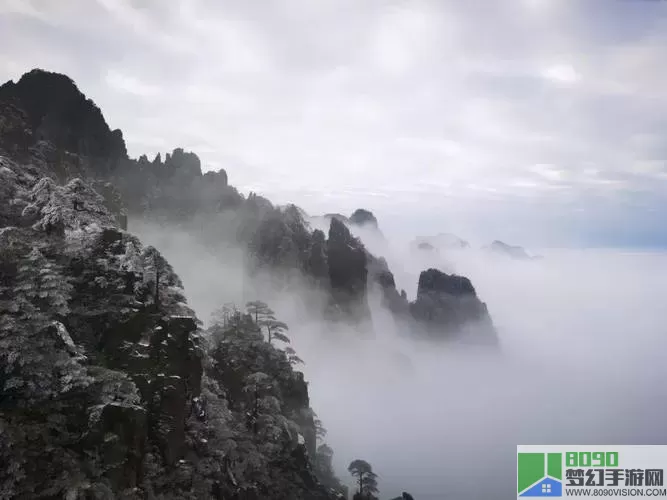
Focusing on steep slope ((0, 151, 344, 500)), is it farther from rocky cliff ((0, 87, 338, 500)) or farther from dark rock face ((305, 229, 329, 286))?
dark rock face ((305, 229, 329, 286))

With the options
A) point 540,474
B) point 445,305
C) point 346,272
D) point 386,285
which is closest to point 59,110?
point 346,272

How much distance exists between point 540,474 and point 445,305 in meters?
135

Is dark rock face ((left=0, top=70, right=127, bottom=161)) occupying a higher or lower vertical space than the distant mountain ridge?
higher

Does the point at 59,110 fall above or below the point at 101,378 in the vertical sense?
above

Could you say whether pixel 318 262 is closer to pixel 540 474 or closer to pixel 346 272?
pixel 346 272

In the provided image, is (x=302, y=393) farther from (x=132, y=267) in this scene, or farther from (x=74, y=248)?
(x=74, y=248)

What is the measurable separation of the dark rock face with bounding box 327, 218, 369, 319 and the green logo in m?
85.8

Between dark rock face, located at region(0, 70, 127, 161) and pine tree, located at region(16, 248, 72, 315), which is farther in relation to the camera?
dark rock face, located at region(0, 70, 127, 161)

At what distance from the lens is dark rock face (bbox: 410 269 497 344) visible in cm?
16200

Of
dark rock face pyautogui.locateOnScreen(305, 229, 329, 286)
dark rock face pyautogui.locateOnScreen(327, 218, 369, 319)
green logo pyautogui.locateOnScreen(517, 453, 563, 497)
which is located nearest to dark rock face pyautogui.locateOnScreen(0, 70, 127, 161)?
dark rock face pyautogui.locateOnScreen(305, 229, 329, 286)

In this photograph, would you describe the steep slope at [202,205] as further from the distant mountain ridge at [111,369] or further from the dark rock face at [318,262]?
the distant mountain ridge at [111,369]

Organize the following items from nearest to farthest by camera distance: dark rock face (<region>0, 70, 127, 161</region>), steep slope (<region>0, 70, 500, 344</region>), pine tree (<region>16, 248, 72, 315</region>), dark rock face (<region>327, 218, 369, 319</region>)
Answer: pine tree (<region>16, 248, 72, 315</region>) → dark rock face (<region>0, 70, 127, 161</region>) → steep slope (<region>0, 70, 500, 344</region>) → dark rock face (<region>327, 218, 369, 319</region>)

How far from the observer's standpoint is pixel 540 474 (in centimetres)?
3047

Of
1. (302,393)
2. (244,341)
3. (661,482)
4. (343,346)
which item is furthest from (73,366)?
(343,346)
